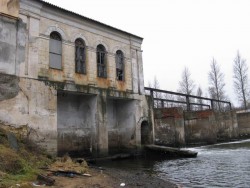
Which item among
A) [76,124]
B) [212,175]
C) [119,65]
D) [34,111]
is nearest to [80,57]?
[119,65]

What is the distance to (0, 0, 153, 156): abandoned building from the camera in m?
15.4

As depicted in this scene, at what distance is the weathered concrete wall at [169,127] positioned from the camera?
27091mm

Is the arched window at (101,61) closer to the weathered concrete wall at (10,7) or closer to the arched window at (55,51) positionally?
the arched window at (55,51)

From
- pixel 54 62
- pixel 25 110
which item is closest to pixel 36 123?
pixel 25 110

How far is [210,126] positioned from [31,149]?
23.6 m

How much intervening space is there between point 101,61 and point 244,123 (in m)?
26.6

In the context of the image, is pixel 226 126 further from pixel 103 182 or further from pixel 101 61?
pixel 103 182

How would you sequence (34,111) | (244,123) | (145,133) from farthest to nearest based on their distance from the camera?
(244,123), (145,133), (34,111)

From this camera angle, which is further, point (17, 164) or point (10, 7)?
point (10, 7)

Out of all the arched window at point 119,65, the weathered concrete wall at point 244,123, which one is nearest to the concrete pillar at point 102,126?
the arched window at point 119,65

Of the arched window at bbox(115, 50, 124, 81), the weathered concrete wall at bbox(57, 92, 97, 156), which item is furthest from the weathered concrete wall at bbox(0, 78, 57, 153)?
the arched window at bbox(115, 50, 124, 81)

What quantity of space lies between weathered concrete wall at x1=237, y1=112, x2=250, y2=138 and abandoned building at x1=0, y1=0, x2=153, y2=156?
2125 cm

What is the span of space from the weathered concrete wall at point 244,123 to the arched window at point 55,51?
2960 cm

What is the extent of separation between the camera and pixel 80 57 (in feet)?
64.0
